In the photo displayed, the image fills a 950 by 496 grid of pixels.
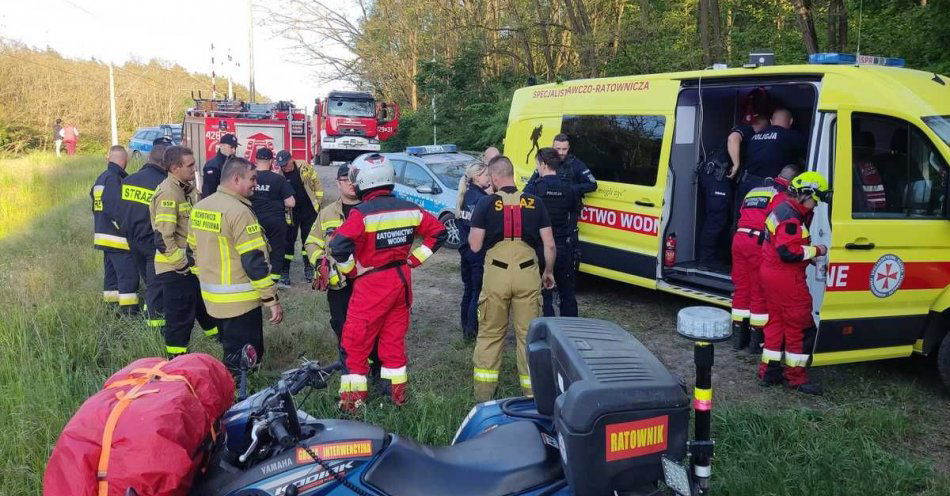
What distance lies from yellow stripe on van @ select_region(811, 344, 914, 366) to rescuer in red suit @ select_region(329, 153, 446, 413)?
2886 mm

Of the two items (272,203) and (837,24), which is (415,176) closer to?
(272,203)

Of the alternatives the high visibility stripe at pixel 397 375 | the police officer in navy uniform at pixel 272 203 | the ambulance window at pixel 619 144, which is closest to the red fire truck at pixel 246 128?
the police officer in navy uniform at pixel 272 203

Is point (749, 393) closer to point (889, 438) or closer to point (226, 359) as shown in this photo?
point (889, 438)

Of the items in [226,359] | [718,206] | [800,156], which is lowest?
[226,359]

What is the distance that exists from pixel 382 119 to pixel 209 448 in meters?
23.8

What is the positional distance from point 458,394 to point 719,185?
139 inches

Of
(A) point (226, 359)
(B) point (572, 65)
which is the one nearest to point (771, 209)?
(A) point (226, 359)

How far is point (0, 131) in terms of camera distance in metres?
26.2

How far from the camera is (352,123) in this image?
25297 millimetres

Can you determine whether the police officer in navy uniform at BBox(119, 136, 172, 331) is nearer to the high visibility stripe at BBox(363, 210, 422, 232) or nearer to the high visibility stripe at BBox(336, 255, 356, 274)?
the high visibility stripe at BBox(336, 255, 356, 274)

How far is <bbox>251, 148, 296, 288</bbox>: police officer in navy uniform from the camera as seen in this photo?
7984mm

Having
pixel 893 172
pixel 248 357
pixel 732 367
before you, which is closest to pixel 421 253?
pixel 248 357

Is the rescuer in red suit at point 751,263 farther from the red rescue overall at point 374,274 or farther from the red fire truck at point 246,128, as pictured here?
the red fire truck at point 246,128

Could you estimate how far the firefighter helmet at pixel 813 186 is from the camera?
4680mm
